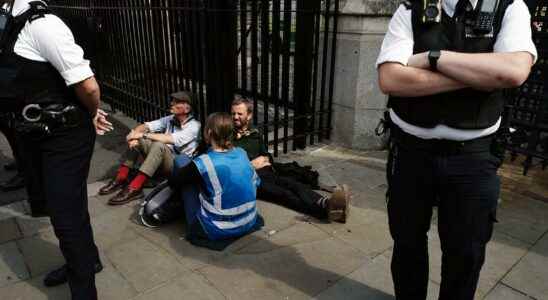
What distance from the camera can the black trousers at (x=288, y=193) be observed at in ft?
11.4

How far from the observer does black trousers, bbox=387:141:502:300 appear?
181 centimetres

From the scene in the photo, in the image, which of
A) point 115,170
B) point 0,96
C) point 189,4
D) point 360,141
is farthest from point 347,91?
point 0,96

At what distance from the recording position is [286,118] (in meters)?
4.75

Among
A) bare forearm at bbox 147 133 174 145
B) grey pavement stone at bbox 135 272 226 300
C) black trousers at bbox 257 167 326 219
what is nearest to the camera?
grey pavement stone at bbox 135 272 226 300

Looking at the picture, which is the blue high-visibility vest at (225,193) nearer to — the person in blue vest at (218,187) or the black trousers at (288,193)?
the person in blue vest at (218,187)

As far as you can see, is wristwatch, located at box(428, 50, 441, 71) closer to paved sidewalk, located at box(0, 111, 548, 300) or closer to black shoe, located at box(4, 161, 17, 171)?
paved sidewalk, located at box(0, 111, 548, 300)

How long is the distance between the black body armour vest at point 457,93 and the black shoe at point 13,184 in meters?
3.92

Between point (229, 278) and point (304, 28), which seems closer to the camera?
point (229, 278)

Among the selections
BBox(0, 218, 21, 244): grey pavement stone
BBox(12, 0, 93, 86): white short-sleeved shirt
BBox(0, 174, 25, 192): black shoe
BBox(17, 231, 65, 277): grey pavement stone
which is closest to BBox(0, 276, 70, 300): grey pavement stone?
BBox(17, 231, 65, 277): grey pavement stone

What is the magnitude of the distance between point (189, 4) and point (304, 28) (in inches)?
49.5

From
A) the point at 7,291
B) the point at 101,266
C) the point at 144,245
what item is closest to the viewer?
the point at 7,291

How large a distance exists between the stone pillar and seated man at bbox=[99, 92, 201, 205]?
1852 millimetres

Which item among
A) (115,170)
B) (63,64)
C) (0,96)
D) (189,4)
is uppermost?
(189,4)

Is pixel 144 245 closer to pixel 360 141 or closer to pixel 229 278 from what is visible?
pixel 229 278
